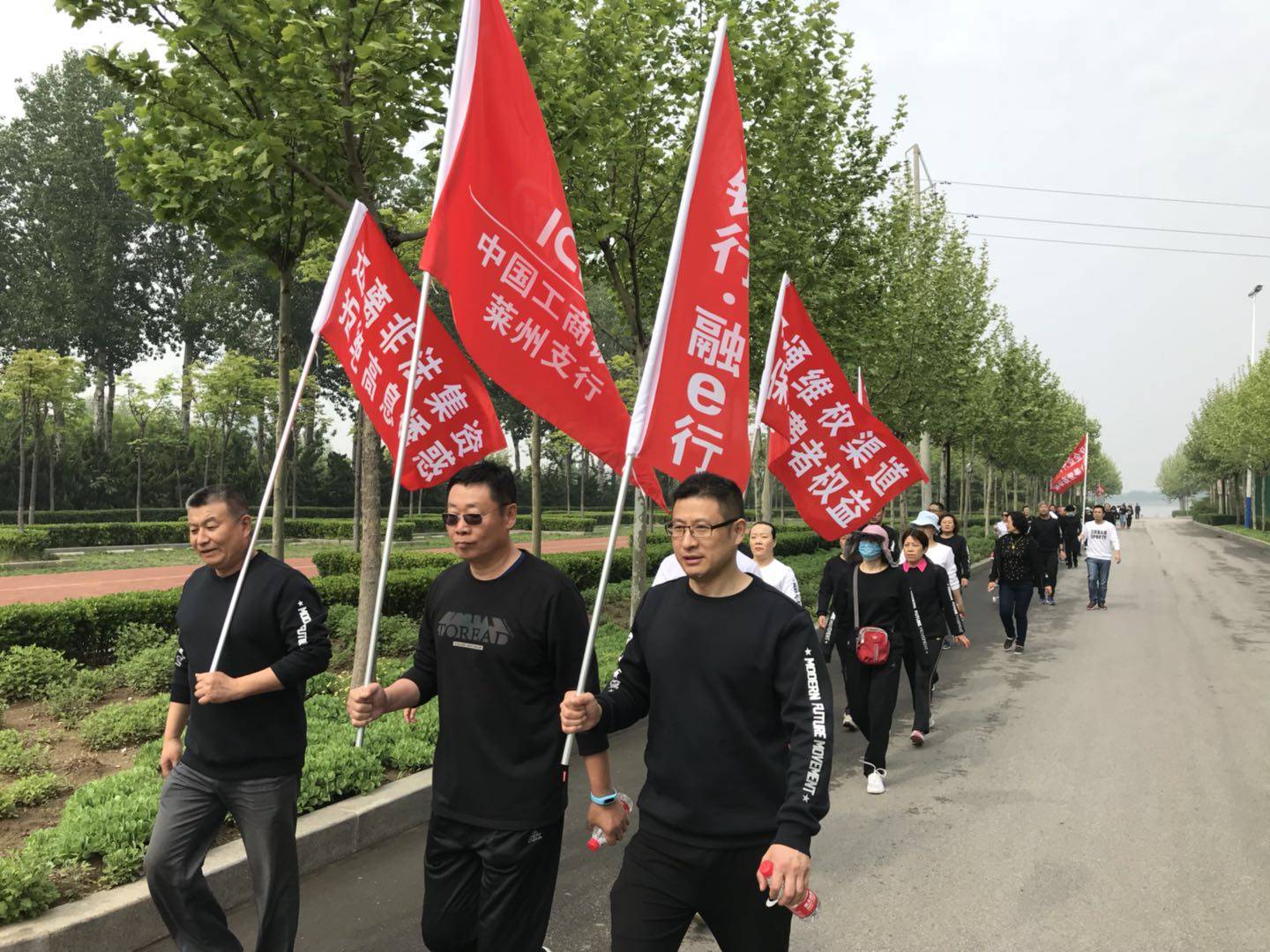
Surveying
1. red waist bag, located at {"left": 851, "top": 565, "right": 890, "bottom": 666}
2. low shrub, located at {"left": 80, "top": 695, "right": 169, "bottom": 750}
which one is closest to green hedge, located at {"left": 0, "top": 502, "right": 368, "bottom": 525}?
low shrub, located at {"left": 80, "top": 695, "right": 169, "bottom": 750}

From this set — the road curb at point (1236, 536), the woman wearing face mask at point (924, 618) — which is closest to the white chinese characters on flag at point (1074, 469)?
the road curb at point (1236, 536)

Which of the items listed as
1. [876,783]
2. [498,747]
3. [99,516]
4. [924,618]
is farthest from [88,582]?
[99,516]

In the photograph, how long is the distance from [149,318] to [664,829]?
56.0 meters

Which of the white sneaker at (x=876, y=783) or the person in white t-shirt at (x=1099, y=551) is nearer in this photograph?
the white sneaker at (x=876, y=783)

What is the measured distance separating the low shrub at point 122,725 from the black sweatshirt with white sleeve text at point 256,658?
3.36 meters

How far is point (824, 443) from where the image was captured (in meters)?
6.70

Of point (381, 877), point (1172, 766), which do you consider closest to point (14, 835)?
point (381, 877)

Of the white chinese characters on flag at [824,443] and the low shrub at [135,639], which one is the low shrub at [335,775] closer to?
the white chinese characters on flag at [824,443]

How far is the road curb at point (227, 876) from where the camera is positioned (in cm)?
377

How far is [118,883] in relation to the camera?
13.9 feet

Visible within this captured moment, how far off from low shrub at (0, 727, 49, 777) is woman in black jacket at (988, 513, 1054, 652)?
10.5 metres

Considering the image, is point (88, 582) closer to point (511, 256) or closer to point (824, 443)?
point (824, 443)

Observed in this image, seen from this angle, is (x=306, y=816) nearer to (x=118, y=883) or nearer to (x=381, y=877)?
(x=381, y=877)

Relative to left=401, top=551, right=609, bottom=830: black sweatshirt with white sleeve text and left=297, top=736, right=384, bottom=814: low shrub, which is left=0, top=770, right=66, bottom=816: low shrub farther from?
left=401, top=551, right=609, bottom=830: black sweatshirt with white sleeve text
